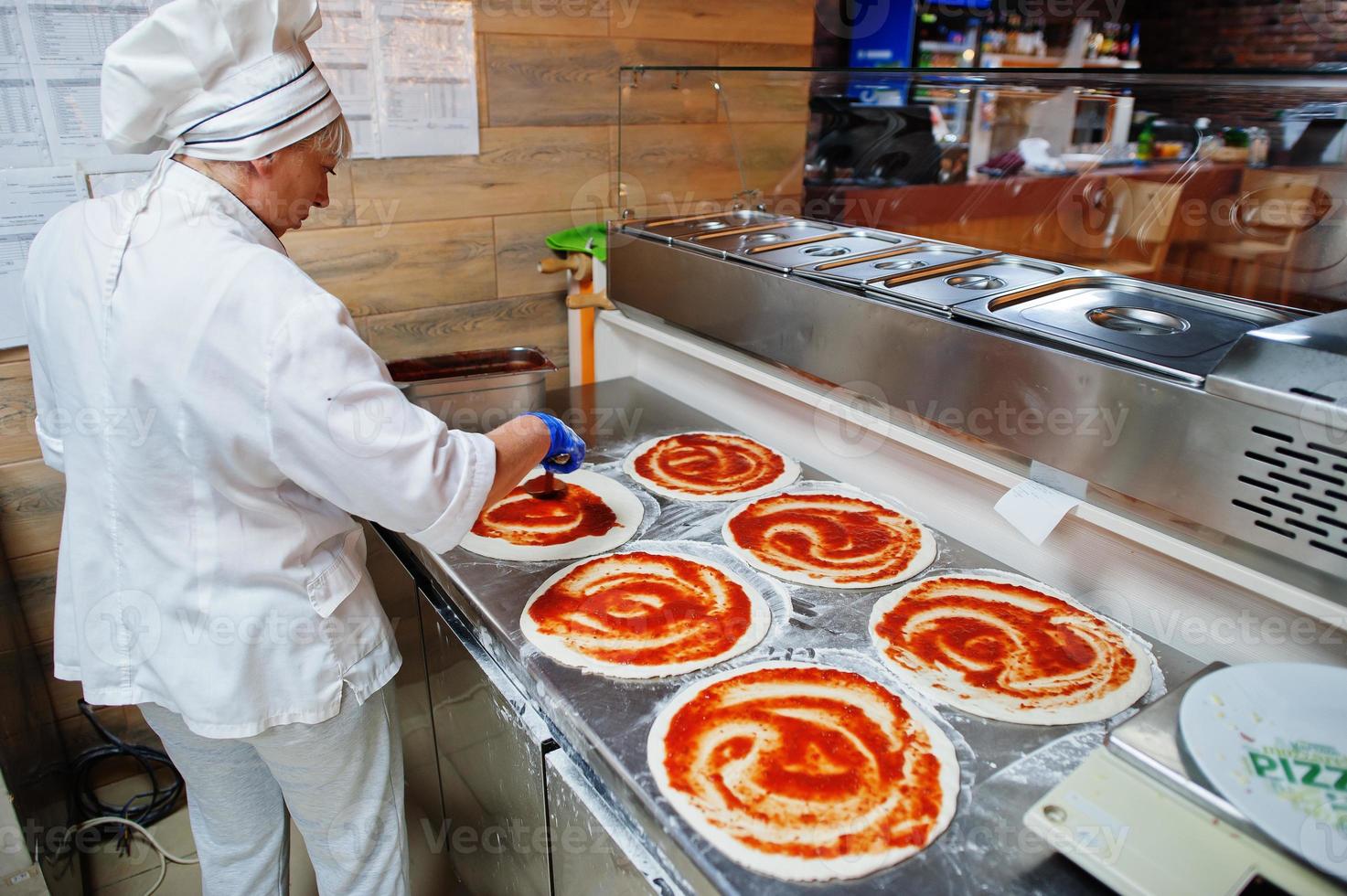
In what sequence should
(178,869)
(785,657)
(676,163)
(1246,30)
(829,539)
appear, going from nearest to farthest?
(785,657), (829,539), (178,869), (676,163), (1246,30)

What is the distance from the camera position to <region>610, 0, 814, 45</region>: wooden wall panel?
262cm

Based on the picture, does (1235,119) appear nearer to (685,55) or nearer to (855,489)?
(855,489)

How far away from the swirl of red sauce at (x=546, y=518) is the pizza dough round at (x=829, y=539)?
10.7 inches

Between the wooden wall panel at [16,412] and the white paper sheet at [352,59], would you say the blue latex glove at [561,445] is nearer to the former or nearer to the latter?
the white paper sheet at [352,59]

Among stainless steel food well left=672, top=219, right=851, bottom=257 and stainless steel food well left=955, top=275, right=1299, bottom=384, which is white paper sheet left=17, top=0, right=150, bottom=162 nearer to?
stainless steel food well left=672, top=219, right=851, bottom=257

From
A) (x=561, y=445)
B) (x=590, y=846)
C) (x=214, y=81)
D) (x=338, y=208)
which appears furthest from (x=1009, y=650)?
(x=338, y=208)

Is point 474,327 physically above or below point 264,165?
below

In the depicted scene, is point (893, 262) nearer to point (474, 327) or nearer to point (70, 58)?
point (474, 327)

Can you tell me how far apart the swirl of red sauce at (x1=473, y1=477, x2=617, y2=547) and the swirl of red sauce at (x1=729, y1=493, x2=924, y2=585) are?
11.2 inches

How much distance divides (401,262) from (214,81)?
132 cm

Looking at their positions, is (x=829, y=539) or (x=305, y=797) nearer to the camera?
(x=305, y=797)

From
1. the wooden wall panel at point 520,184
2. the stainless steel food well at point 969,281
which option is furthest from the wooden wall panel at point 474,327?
the stainless steel food well at point 969,281

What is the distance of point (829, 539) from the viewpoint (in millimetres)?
1670

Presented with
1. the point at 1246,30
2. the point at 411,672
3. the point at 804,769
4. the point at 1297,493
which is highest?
the point at 1246,30
